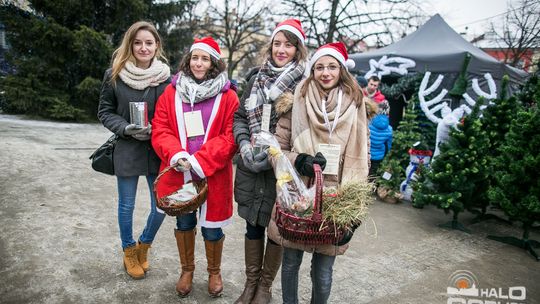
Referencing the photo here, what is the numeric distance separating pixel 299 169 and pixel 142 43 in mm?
1615

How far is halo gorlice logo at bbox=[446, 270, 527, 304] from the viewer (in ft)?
10.2

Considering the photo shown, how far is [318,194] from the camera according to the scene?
186cm

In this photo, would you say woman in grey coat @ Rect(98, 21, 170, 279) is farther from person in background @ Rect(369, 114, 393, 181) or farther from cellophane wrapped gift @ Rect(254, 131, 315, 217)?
person in background @ Rect(369, 114, 393, 181)

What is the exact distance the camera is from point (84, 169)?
584cm

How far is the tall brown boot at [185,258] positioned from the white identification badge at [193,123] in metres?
0.76

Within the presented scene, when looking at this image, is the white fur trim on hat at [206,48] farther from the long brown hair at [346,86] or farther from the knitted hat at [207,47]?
the long brown hair at [346,86]

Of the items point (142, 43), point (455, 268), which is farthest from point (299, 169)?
point (455, 268)

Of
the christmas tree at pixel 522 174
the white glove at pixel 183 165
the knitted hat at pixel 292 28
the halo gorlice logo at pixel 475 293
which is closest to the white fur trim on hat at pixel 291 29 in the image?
the knitted hat at pixel 292 28

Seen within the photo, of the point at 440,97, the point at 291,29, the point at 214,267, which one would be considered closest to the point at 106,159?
the point at 214,267

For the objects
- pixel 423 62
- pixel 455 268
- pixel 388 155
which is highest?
pixel 423 62

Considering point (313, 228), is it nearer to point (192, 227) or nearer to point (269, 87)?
point (269, 87)

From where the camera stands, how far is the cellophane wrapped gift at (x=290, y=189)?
6.41 feet

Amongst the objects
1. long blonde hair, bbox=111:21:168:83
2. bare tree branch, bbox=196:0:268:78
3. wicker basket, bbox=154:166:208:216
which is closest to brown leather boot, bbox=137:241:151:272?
wicker basket, bbox=154:166:208:216

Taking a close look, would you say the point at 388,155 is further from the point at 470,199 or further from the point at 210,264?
the point at 210,264
